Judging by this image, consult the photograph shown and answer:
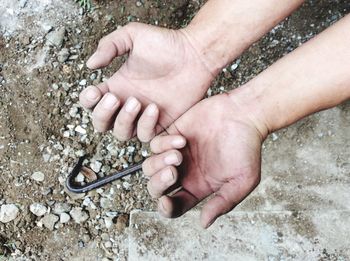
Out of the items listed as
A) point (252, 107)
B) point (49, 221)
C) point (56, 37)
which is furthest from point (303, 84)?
point (56, 37)

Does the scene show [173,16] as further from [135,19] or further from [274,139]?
[274,139]

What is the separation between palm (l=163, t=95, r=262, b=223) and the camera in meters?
1.73

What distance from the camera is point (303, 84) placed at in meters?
1.84

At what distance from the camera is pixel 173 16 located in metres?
2.92

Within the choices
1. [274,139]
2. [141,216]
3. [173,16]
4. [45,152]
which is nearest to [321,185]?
[274,139]

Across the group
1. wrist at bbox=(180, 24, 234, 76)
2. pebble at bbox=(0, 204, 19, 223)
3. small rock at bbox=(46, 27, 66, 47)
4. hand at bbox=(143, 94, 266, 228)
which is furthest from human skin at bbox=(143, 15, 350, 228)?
small rock at bbox=(46, 27, 66, 47)

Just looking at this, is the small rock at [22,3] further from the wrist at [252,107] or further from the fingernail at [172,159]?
the fingernail at [172,159]

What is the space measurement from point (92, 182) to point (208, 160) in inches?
38.0

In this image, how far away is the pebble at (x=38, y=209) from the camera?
104 inches

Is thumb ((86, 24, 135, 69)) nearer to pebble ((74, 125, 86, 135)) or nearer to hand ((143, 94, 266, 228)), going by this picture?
hand ((143, 94, 266, 228))

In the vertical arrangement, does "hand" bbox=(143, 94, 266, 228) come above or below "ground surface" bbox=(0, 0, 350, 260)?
above

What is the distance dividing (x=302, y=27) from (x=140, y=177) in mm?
1155

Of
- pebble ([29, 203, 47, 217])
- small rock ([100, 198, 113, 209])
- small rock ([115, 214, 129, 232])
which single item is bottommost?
small rock ([115, 214, 129, 232])

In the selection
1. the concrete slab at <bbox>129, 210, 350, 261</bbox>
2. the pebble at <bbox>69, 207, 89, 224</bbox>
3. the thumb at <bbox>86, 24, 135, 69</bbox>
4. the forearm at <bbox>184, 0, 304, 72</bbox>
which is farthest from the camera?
the pebble at <bbox>69, 207, 89, 224</bbox>
